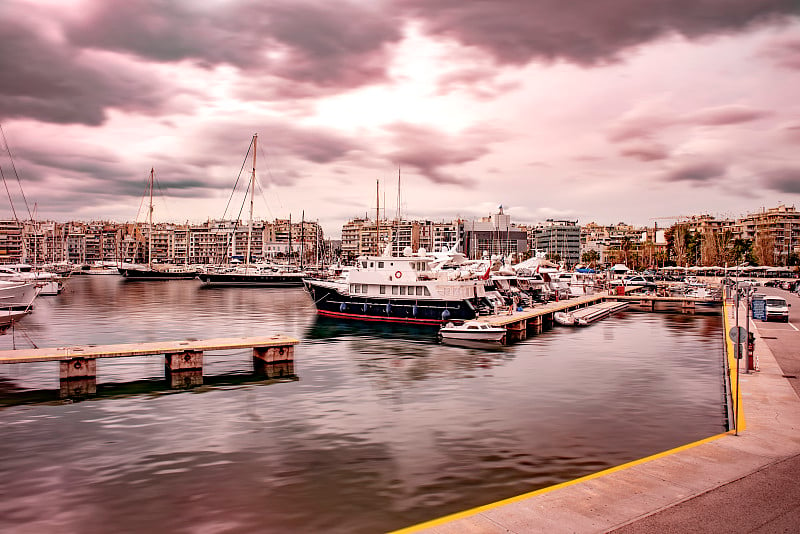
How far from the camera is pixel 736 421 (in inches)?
699

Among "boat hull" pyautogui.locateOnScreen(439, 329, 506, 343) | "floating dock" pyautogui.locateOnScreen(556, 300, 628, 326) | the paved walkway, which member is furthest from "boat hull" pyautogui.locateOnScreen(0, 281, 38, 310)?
the paved walkway

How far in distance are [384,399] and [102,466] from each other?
1383cm

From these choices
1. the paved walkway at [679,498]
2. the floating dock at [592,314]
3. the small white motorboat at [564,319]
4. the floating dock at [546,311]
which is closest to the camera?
the paved walkway at [679,498]

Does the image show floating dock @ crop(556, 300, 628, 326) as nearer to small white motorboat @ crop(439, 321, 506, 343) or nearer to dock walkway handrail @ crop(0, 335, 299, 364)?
small white motorboat @ crop(439, 321, 506, 343)

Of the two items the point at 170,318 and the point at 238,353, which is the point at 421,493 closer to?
the point at 238,353

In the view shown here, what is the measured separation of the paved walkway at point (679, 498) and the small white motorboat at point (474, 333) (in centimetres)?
3238

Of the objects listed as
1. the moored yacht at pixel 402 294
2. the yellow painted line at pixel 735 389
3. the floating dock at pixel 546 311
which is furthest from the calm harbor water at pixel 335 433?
the moored yacht at pixel 402 294

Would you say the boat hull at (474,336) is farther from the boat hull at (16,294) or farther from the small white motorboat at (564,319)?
the boat hull at (16,294)

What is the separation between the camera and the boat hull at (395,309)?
62.6m

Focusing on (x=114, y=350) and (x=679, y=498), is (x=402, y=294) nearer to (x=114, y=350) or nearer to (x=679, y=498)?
(x=114, y=350)

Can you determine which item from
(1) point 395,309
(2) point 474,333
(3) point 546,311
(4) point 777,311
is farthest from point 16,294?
(4) point 777,311

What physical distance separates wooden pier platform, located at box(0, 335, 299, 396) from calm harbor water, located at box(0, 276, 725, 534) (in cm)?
107

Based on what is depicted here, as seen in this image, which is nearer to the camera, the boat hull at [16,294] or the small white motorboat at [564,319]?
the small white motorboat at [564,319]

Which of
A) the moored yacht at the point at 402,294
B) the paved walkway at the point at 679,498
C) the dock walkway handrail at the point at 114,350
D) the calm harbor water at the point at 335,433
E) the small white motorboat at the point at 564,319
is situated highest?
the moored yacht at the point at 402,294
